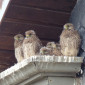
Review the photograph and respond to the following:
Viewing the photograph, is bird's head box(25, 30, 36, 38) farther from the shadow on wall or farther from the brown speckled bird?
the shadow on wall

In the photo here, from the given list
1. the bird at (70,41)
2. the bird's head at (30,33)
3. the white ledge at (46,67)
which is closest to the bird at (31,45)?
the bird's head at (30,33)

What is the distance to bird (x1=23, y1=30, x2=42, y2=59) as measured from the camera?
3.82 m

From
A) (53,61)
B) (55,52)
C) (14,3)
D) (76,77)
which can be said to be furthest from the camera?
(55,52)

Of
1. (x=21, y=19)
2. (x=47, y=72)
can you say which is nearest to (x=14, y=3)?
(x=21, y=19)

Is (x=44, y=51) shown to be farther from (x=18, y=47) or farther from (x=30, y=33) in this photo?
(x=18, y=47)

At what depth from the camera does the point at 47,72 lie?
304 centimetres

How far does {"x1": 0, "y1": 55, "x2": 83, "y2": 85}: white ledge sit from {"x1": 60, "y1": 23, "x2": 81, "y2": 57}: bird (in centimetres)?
28

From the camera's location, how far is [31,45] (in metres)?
3.86

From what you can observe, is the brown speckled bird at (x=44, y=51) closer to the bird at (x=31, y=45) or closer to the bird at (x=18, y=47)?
the bird at (x=31, y=45)

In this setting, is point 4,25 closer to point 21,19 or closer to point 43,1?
point 21,19

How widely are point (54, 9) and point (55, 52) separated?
17.2 inches

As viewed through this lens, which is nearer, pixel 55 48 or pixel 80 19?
pixel 80 19

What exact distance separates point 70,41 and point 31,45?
603 millimetres

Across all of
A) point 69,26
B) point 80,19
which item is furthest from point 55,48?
point 80,19
